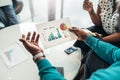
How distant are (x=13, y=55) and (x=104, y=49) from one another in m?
0.65

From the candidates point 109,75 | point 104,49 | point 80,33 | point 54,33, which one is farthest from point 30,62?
point 109,75

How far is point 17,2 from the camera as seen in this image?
2.11 m

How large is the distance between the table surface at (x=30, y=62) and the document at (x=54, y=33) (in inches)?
4.1

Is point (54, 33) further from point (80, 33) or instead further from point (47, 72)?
point (47, 72)

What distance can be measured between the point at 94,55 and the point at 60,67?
0.26m

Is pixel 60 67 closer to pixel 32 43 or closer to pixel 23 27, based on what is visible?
pixel 32 43

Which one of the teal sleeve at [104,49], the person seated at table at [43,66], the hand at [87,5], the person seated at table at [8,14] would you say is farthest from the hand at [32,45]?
the person seated at table at [8,14]

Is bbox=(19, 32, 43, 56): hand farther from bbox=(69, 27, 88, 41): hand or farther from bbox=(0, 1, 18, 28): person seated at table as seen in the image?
bbox=(0, 1, 18, 28): person seated at table

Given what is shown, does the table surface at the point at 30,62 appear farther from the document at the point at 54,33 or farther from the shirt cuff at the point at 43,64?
the shirt cuff at the point at 43,64

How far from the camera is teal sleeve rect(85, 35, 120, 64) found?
1172mm

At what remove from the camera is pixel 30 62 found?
1359 mm

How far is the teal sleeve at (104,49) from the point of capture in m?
1.17

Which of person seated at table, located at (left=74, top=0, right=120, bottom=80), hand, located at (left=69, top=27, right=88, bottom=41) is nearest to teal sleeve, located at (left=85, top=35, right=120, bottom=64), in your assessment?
hand, located at (left=69, top=27, right=88, bottom=41)

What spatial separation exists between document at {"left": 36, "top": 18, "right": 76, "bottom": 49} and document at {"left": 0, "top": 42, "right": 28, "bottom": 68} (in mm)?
183
